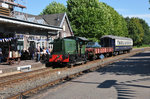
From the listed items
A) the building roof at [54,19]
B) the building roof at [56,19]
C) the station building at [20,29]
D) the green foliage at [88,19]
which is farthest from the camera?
the green foliage at [88,19]

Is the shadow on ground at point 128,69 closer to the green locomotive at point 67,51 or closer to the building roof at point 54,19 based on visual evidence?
the green locomotive at point 67,51

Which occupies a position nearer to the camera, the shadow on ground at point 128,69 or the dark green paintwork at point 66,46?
the shadow on ground at point 128,69

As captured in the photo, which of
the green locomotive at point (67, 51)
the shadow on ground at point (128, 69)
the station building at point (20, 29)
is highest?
the station building at point (20, 29)

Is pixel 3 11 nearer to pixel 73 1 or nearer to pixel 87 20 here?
pixel 87 20

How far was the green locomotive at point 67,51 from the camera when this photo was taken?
1593cm

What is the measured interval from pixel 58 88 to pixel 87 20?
28588 millimetres

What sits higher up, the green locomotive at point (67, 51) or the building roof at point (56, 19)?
the building roof at point (56, 19)

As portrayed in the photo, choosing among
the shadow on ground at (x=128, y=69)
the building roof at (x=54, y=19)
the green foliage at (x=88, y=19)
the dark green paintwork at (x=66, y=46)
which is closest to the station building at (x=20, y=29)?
the dark green paintwork at (x=66, y=46)

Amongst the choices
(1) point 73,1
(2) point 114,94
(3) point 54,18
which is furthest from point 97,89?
(1) point 73,1

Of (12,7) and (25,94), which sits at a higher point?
(12,7)

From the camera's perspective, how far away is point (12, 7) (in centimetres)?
2277

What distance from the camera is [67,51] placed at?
1653cm

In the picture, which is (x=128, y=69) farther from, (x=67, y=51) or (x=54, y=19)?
(x=54, y=19)

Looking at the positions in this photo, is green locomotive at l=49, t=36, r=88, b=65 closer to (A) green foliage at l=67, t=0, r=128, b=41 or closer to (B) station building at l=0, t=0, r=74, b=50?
(B) station building at l=0, t=0, r=74, b=50
